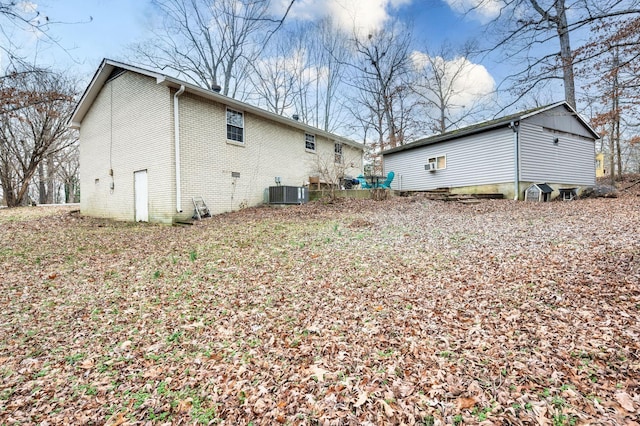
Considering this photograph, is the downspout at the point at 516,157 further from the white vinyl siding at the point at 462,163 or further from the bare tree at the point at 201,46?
the bare tree at the point at 201,46

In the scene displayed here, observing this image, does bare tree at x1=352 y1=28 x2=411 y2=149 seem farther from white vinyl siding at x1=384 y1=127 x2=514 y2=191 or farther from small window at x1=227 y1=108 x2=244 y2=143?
small window at x1=227 y1=108 x2=244 y2=143

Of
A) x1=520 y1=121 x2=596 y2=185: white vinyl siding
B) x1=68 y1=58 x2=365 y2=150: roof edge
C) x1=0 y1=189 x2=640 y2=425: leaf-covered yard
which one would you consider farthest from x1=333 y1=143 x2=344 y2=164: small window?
x1=0 y1=189 x2=640 y2=425: leaf-covered yard

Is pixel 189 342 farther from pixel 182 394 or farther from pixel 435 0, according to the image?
pixel 435 0

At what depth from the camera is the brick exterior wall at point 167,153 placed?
958cm

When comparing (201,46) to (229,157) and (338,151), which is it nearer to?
(338,151)

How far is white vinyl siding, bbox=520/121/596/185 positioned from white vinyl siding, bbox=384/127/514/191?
60 cm

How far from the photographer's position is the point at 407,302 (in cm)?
334

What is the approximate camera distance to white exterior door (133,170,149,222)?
10133 mm

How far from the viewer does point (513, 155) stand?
37.0ft

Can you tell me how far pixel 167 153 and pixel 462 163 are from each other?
38.5ft

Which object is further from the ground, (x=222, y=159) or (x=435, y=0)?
(x=435, y=0)

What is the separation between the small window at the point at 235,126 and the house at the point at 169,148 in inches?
1.5

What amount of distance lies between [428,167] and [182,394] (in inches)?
561

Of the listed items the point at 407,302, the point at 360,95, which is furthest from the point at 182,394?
the point at 360,95
